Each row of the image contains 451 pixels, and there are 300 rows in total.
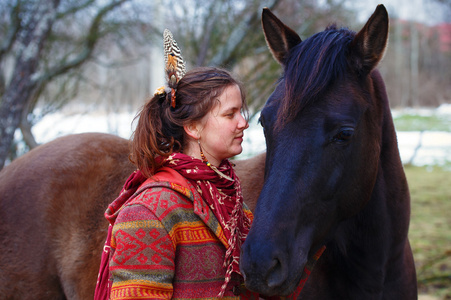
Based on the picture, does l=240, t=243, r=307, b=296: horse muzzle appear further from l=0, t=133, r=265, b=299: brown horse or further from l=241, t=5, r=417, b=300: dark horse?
l=0, t=133, r=265, b=299: brown horse

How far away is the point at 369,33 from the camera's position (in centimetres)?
192

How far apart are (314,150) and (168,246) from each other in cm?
71

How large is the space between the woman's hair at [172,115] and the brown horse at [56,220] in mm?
934

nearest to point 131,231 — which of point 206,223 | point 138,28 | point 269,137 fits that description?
point 206,223

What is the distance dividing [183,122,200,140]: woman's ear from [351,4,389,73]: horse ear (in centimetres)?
83

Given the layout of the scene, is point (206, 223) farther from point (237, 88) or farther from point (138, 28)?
point (138, 28)

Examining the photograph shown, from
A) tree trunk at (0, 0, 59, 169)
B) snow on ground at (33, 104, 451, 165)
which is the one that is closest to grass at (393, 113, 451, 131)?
snow on ground at (33, 104, 451, 165)

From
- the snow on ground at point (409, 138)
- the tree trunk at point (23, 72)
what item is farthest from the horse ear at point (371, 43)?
the snow on ground at point (409, 138)

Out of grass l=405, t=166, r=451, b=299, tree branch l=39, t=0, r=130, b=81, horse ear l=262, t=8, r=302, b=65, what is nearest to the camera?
horse ear l=262, t=8, r=302, b=65

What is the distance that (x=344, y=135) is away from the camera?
5.77ft

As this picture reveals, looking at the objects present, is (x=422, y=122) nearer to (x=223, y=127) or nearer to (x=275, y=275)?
(x=223, y=127)

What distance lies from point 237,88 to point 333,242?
948mm

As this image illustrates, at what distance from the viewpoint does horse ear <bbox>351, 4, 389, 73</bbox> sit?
189cm

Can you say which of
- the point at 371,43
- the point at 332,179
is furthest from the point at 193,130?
the point at 371,43
